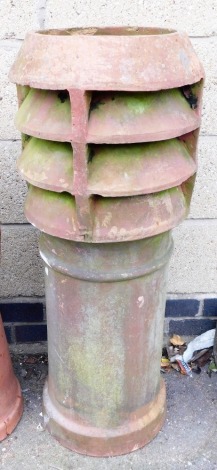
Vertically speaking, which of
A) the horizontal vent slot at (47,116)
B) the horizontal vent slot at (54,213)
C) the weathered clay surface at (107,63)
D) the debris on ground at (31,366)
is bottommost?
the debris on ground at (31,366)

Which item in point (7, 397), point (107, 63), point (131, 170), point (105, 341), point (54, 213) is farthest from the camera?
point (7, 397)

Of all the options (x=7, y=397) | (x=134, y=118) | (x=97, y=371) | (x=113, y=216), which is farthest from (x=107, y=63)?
(x=7, y=397)

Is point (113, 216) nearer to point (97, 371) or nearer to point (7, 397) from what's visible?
point (97, 371)

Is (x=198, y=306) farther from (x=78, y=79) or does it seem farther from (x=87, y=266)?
(x=78, y=79)

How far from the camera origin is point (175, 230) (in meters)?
2.51

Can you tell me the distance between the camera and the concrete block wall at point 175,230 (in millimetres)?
2121

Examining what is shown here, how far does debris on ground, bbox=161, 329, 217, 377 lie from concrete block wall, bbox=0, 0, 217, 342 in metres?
0.06

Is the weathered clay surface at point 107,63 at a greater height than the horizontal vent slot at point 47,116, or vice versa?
the weathered clay surface at point 107,63

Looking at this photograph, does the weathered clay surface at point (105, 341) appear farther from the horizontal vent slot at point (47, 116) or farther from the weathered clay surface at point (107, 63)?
the weathered clay surface at point (107, 63)

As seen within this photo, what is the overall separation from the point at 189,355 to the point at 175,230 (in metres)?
0.73

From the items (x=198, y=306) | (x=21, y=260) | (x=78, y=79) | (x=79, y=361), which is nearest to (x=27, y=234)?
(x=21, y=260)

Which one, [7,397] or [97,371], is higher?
[97,371]

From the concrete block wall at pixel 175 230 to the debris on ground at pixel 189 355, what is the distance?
58 millimetres

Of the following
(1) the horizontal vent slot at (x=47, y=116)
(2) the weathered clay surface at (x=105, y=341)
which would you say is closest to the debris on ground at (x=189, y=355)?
(2) the weathered clay surface at (x=105, y=341)
